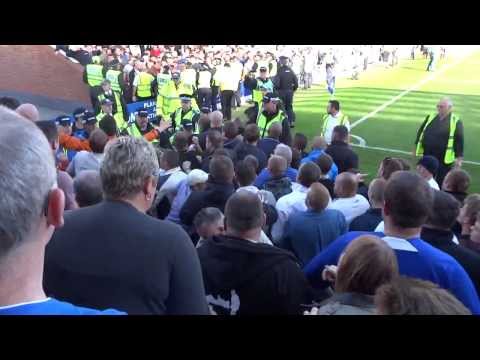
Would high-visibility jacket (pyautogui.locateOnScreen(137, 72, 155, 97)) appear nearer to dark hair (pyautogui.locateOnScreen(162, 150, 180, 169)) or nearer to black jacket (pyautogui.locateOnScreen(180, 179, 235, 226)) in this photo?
dark hair (pyautogui.locateOnScreen(162, 150, 180, 169))

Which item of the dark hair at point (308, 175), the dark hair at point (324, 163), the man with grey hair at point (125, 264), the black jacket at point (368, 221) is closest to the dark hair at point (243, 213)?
the man with grey hair at point (125, 264)

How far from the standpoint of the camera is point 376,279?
2.32 meters

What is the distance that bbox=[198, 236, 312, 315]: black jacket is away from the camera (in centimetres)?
286

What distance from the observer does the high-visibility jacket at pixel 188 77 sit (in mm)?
13961

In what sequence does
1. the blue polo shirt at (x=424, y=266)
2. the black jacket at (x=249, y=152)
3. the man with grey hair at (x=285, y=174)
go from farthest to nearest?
1. the black jacket at (x=249, y=152)
2. the man with grey hair at (x=285, y=174)
3. the blue polo shirt at (x=424, y=266)

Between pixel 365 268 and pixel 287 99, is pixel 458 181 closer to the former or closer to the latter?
pixel 365 268

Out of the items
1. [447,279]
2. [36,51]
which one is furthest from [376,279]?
[36,51]

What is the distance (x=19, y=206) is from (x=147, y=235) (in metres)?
1.02

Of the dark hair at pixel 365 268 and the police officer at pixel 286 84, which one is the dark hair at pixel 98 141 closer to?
the dark hair at pixel 365 268

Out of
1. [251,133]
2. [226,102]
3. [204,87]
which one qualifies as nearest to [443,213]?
[251,133]

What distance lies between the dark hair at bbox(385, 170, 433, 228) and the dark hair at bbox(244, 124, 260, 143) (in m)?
4.18

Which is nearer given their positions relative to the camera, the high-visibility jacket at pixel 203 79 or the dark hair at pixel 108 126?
the dark hair at pixel 108 126

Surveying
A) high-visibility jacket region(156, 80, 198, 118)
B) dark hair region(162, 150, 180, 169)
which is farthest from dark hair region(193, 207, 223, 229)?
high-visibility jacket region(156, 80, 198, 118)

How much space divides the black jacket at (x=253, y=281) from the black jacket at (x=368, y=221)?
1404 mm
